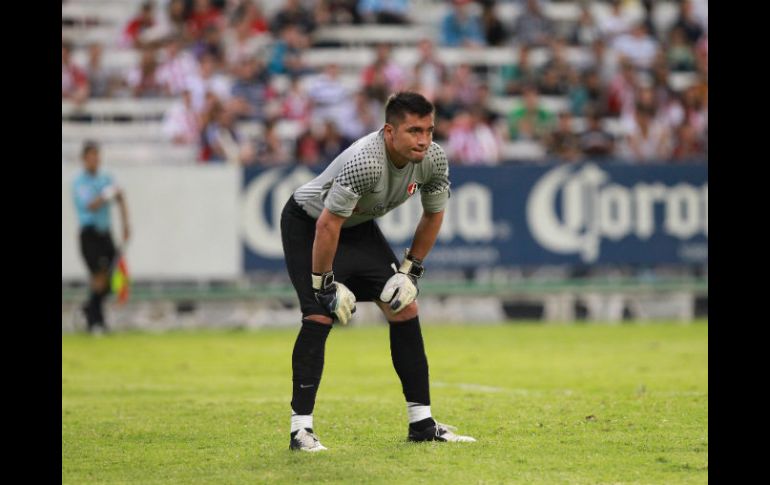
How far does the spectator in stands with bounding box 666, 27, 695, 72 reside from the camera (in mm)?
25750

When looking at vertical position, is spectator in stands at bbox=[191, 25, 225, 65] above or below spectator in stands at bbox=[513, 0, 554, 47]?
below

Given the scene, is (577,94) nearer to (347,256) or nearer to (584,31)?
(584,31)

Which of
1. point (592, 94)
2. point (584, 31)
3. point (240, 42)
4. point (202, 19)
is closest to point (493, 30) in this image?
point (584, 31)

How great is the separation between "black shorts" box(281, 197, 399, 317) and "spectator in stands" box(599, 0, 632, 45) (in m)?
17.6

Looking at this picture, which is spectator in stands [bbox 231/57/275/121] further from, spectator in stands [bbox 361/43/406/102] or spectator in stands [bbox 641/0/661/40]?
spectator in stands [bbox 641/0/661/40]

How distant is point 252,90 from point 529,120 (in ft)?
14.9

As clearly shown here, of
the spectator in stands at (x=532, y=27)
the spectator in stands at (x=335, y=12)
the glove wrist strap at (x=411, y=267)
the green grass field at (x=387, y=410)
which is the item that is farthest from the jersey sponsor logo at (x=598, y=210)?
the glove wrist strap at (x=411, y=267)

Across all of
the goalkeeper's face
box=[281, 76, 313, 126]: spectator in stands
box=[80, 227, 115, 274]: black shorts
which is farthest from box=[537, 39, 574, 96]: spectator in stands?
the goalkeeper's face

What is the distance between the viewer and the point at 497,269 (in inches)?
792

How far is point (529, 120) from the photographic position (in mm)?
22922

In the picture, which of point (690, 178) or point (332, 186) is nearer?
point (332, 186)
